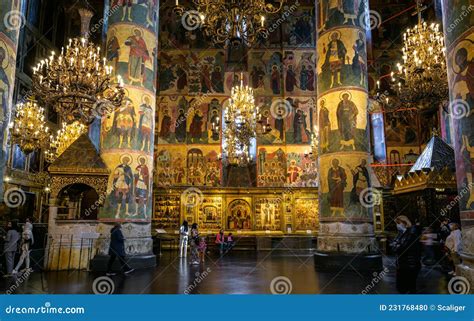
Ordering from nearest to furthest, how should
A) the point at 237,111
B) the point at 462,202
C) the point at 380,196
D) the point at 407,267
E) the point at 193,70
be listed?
the point at 462,202 < the point at 407,267 < the point at 237,111 < the point at 380,196 < the point at 193,70

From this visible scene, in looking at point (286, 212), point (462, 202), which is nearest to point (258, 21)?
point (462, 202)

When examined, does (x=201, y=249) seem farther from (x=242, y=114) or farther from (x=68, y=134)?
(x=68, y=134)

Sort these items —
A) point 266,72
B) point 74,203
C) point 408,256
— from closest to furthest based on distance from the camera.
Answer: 1. point 408,256
2. point 74,203
3. point 266,72

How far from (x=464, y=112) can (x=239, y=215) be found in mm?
16021

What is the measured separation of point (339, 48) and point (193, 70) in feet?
44.9

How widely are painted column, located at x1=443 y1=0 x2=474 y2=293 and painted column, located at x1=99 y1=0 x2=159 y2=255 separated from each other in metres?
7.30

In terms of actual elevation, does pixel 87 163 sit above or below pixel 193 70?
below

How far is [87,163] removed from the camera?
9.11m

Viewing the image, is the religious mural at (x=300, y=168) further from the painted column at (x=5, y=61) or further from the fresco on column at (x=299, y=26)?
the painted column at (x=5, y=61)

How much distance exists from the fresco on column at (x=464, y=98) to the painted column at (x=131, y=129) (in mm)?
7350

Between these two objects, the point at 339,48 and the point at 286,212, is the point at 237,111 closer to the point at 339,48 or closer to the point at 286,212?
the point at 339,48

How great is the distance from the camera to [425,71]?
32.0 feet

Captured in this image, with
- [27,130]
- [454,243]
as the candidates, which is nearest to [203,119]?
[27,130]

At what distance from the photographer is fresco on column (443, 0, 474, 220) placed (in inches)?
194
